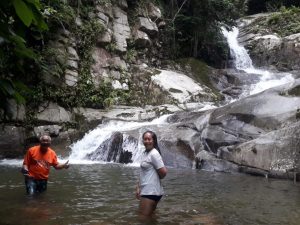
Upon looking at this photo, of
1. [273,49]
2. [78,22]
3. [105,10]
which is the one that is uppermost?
[105,10]

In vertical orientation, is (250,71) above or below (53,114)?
above

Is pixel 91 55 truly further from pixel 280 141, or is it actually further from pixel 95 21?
pixel 280 141

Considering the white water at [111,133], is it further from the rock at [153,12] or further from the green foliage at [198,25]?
the rock at [153,12]

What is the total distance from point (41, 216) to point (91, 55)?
51.7ft

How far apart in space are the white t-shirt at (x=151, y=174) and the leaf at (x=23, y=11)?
416 cm

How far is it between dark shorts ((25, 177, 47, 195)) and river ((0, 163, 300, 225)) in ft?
0.52

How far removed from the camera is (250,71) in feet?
89.3

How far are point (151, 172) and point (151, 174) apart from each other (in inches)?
1.2

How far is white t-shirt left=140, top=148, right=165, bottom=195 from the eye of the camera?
20.6ft

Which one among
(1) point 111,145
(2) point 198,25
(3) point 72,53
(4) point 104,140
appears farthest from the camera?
(2) point 198,25

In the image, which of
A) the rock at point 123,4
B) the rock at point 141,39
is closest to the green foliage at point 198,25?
the rock at point 141,39

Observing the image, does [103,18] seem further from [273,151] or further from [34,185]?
[34,185]

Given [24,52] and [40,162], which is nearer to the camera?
[24,52]

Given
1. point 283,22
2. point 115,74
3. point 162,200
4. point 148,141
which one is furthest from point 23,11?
point 283,22
